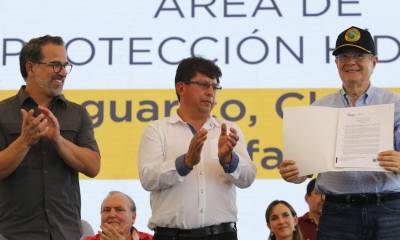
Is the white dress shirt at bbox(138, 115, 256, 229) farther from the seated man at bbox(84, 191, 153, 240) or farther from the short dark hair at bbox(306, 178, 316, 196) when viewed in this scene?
the short dark hair at bbox(306, 178, 316, 196)

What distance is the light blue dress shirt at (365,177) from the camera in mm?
2908

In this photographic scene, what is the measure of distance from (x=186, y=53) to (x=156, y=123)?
1864 mm

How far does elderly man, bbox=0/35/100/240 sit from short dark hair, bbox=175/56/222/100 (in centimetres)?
46

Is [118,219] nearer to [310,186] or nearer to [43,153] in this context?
[310,186]

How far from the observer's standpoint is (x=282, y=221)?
4.73 meters

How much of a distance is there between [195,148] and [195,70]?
43 cm

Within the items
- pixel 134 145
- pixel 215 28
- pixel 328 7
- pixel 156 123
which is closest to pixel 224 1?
pixel 215 28

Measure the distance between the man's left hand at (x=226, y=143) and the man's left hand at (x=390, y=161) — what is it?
56 centimetres

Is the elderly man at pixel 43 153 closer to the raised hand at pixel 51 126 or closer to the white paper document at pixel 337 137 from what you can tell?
the raised hand at pixel 51 126

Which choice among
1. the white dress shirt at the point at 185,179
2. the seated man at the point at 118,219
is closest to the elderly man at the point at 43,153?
the white dress shirt at the point at 185,179

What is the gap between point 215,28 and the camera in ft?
16.8

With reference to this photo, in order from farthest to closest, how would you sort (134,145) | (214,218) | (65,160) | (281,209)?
(134,145) → (281,209) → (214,218) → (65,160)

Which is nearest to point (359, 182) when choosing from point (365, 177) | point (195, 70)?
point (365, 177)

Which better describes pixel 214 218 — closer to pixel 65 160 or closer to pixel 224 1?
pixel 65 160
